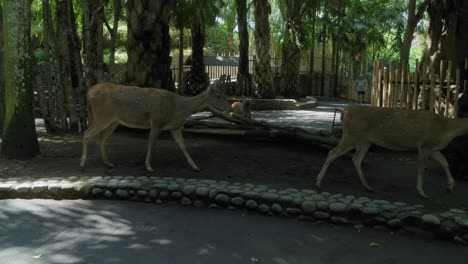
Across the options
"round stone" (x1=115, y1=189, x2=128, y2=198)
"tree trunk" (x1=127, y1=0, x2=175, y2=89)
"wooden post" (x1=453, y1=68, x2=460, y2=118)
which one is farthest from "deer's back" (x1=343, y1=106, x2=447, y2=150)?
"tree trunk" (x1=127, y1=0, x2=175, y2=89)

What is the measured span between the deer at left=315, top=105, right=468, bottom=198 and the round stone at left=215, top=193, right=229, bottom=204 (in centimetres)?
141

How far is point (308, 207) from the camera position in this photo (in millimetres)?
6715

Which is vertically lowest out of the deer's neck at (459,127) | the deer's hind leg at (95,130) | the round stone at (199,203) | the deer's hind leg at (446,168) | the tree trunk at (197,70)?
→ the round stone at (199,203)

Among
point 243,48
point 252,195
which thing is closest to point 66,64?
point 252,195

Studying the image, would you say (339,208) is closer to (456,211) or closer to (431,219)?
(431,219)

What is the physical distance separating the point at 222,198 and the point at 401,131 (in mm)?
2743

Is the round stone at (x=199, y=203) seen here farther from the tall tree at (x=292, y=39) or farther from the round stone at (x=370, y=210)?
the tall tree at (x=292, y=39)

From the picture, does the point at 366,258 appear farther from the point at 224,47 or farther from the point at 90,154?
the point at 224,47

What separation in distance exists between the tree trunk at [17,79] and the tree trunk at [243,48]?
14978 millimetres

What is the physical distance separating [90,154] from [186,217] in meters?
3.30

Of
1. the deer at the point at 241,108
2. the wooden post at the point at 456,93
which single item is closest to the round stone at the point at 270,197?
the wooden post at the point at 456,93

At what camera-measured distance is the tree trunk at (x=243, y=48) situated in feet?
77.2

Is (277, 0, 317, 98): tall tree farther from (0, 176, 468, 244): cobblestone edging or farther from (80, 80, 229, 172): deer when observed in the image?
(0, 176, 468, 244): cobblestone edging

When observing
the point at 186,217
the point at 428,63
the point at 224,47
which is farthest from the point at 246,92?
the point at 224,47
